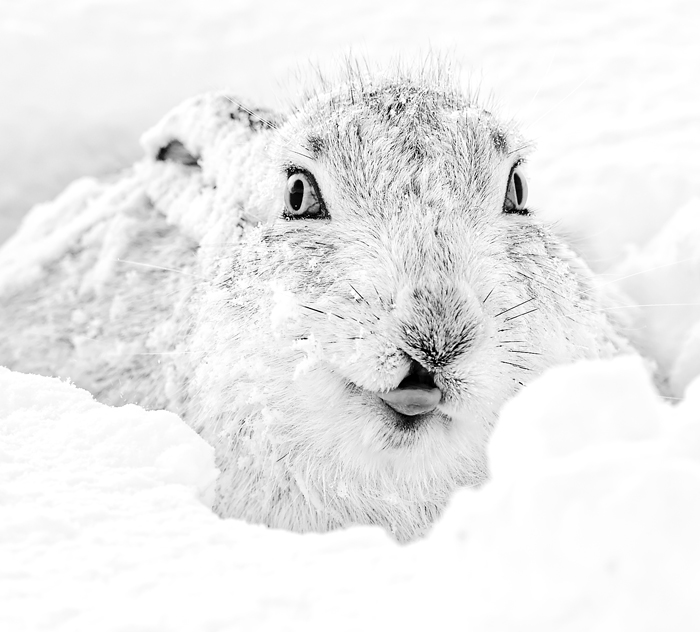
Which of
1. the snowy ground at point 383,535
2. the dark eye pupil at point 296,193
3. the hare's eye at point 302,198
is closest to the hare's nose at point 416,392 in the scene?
the snowy ground at point 383,535

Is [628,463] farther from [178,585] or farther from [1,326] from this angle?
[1,326]

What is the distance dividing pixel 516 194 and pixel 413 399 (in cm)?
168

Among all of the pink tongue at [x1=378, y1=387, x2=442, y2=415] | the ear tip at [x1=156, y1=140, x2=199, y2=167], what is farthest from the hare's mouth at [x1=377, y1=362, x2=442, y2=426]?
the ear tip at [x1=156, y1=140, x2=199, y2=167]

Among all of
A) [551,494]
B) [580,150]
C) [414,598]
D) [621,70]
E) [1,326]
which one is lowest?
[1,326]

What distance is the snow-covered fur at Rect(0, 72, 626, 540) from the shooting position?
262cm

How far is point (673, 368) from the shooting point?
496 centimetres

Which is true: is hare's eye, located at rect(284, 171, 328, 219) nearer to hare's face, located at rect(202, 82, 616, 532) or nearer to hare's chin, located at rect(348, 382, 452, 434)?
hare's face, located at rect(202, 82, 616, 532)


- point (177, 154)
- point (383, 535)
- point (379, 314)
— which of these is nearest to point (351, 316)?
point (379, 314)

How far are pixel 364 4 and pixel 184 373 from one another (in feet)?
28.2

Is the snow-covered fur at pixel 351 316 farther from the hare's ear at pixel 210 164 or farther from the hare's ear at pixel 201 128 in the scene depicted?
the hare's ear at pixel 201 128

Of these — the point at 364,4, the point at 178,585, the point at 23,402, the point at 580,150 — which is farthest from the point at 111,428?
the point at 364,4

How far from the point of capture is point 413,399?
249cm

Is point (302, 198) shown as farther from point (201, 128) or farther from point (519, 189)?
point (201, 128)

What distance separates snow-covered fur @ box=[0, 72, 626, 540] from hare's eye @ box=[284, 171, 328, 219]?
5 cm
